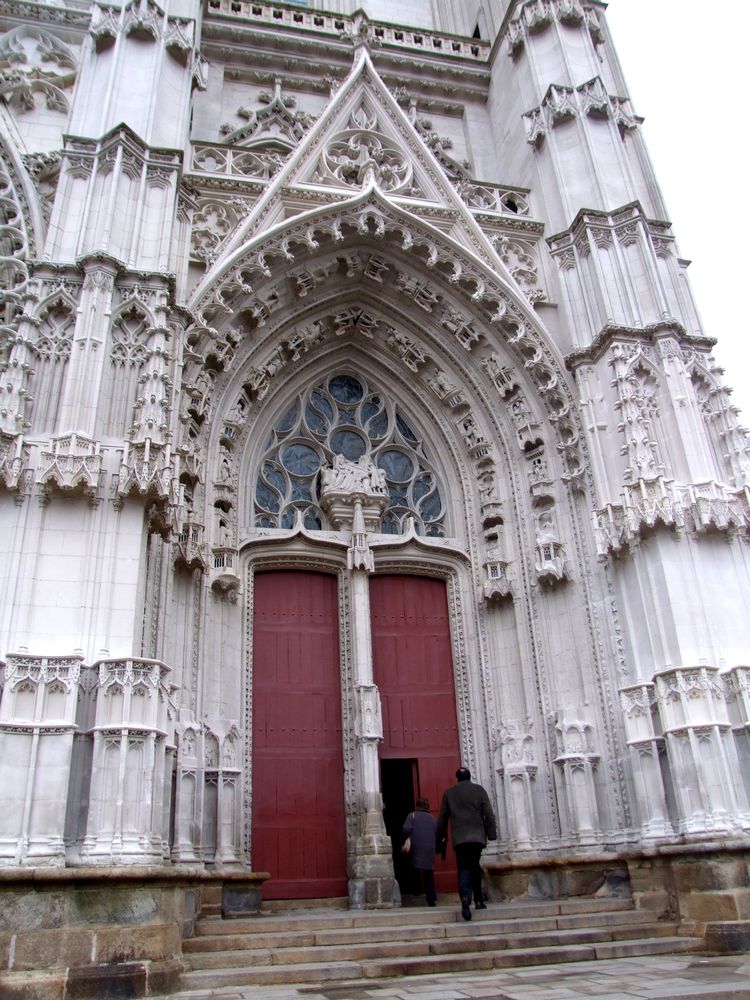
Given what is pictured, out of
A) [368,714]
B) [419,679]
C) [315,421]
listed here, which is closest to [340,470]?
[315,421]

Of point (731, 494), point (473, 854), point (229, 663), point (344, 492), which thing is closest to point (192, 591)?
point (229, 663)

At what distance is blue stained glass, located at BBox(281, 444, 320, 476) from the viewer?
12.9 metres

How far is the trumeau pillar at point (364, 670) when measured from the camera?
10008mm

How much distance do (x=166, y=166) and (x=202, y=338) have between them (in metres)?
2.34

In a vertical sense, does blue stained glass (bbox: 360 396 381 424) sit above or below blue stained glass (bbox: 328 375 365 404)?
below

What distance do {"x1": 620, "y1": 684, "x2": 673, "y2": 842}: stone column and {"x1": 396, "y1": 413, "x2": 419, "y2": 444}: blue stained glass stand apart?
5.51 m

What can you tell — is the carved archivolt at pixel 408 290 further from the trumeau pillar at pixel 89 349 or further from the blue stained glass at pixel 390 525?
the blue stained glass at pixel 390 525

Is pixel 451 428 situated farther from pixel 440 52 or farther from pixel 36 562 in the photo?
pixel 440 52

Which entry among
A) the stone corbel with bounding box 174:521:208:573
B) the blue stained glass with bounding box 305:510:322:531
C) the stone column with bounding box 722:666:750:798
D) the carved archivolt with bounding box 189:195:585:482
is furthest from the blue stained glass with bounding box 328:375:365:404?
the stone column with bounding box 722:666:750:798

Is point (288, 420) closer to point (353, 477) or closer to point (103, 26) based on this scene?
point (353, 477)

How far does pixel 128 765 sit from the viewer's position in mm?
7355

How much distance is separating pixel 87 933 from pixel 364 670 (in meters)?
5.32

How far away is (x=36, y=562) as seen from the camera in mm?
8094

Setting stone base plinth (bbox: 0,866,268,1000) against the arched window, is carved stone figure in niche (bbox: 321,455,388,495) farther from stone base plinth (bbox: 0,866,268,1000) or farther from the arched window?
stone base plinth (bbox: 0,866,268,1000)
